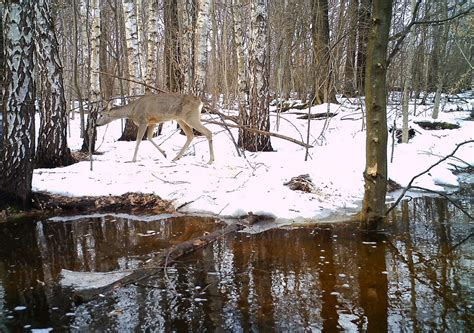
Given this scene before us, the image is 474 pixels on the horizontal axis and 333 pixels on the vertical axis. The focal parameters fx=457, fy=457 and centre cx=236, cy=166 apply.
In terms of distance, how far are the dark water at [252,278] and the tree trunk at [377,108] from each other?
49 centimetres

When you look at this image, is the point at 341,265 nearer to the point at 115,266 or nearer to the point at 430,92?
the point at 115,266

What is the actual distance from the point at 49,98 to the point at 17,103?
2453 mm

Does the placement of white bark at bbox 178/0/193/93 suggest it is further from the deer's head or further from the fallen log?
the fallen log

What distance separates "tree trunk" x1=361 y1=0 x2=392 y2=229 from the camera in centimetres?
511

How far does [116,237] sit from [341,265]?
2.71 metres

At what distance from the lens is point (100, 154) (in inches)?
405

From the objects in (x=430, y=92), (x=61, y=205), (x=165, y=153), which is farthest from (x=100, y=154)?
(x=430, y=92)

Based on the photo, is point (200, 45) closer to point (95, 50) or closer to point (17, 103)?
point (95, 50)

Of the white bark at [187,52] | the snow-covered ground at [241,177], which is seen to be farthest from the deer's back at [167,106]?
the white bark at [187,52]

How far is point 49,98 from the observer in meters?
8.39

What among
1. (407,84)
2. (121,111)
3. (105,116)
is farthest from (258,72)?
(407,84)

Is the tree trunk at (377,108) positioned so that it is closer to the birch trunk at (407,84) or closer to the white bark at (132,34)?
the birch trunk at (407,84)

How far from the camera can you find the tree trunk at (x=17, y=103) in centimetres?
595

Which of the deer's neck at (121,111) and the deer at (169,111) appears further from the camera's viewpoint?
the deer's neck at (121,111)
